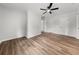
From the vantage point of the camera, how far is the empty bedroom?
139 centimetres

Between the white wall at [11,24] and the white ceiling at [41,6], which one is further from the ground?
the white ceiling at [41,6]

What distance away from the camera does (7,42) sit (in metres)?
1.56

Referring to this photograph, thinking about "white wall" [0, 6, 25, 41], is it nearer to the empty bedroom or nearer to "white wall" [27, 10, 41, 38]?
the empty bedroom

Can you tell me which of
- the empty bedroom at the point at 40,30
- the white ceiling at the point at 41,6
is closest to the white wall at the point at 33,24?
the empty bedroom at the point at 40,30

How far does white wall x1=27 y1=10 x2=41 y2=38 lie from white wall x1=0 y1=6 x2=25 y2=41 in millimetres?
138

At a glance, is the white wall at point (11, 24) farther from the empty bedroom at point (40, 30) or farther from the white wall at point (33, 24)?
the white wall at point (33, 24)

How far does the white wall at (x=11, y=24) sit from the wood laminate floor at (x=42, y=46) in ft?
0.45

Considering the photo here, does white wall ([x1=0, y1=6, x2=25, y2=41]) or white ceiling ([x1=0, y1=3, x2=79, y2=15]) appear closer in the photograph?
white ceiling ([x1=0, y1=3, x2=79, y2=15])

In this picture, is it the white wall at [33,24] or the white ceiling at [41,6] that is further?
the white wall at [33,24]

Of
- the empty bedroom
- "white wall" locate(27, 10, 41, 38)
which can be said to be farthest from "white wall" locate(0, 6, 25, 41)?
"white wall" locate(27, 10, 41, 38)

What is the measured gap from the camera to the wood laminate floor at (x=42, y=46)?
136 centimetres

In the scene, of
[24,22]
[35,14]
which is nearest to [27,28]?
[24,22]

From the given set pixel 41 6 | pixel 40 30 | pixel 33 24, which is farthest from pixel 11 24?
pixel 41 6

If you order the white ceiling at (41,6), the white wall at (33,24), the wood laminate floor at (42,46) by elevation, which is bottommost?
the wood laminate floor at (42,46)
